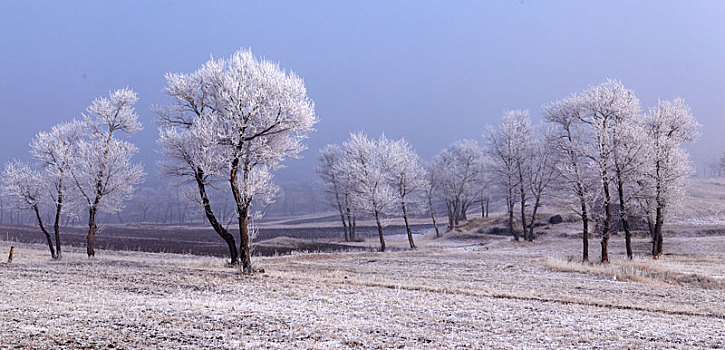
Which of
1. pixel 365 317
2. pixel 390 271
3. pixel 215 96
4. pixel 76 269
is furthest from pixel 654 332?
pixel 76 269

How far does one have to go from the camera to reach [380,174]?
47.8 m

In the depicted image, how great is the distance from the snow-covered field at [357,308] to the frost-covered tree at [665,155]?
36.4 feet

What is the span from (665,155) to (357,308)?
33142 mm

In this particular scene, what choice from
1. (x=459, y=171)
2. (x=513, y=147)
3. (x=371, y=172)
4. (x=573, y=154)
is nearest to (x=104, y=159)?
(x=371, y=172)

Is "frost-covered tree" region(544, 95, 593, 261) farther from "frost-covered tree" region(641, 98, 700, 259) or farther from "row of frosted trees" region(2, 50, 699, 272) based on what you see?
"frost-covered tree" region(641, 98, 700, 259)

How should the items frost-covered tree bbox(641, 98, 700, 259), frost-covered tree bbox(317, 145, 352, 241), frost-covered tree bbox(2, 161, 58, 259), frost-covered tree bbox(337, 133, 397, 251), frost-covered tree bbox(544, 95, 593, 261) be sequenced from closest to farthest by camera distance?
frost-covered tree bbox(544, 95, 593, 261) < frost-covered tree bbox(2, 161, 58, 259) < frost-covered tree bbox(641, 98, 700, 259) < frost-covered tree bbox(337, 133, 397, 251) < frost-covered tree bbox(317, 145, 352, 241)

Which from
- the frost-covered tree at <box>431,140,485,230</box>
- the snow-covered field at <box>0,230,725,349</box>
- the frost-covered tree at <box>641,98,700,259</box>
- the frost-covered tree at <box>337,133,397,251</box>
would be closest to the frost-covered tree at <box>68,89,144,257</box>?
the snow-covered field at <box>0,230,725,349</box>

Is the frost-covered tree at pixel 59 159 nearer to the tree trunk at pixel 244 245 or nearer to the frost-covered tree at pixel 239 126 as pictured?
the frost-covered tree at pixel 239 126

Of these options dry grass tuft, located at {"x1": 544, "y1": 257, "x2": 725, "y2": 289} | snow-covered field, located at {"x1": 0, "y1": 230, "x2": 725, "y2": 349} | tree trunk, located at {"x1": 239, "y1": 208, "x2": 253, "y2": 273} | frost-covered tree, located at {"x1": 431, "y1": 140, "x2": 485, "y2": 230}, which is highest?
frost-covered tree, located at {"x1": 431, "y1": 140, "x2": 485, "y2": 230}

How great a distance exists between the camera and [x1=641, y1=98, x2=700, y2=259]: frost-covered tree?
3638 cm

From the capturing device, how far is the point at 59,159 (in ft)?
108

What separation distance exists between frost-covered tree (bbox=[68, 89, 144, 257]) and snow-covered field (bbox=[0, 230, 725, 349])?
8489mm

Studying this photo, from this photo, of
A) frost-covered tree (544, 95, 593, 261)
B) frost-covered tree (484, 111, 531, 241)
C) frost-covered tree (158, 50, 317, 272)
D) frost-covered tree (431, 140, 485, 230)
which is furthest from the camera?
frost-covered tree (431, 140, 485, 230)

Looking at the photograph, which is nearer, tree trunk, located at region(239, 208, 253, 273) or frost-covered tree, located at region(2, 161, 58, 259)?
tree trunk, located at region(239, 208, 253, 273)
